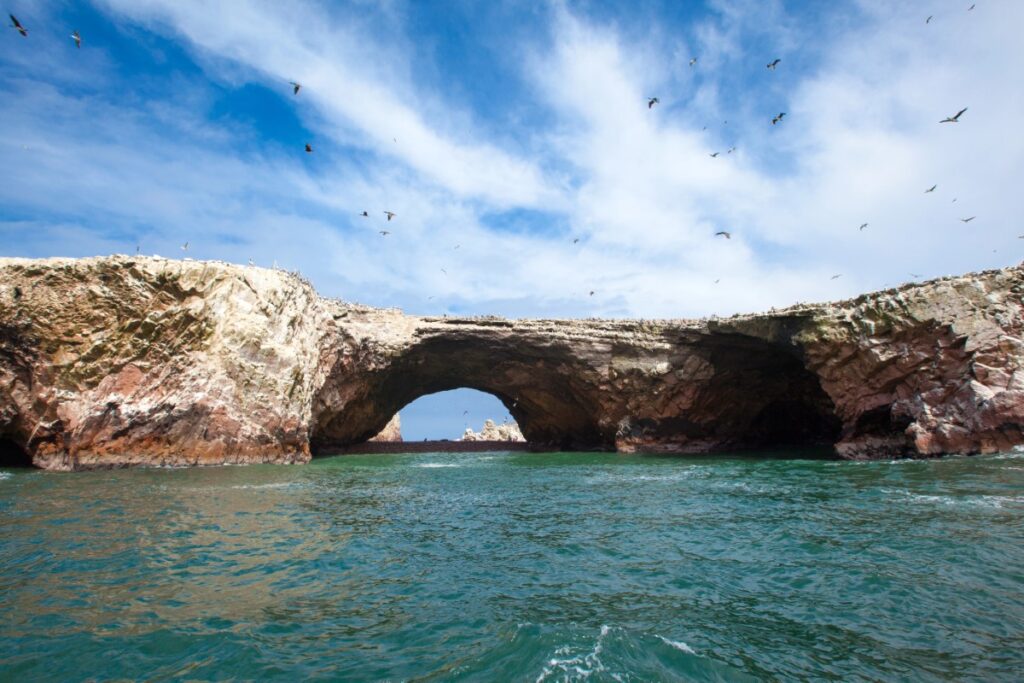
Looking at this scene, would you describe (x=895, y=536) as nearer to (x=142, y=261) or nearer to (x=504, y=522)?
(x=504, y=522)

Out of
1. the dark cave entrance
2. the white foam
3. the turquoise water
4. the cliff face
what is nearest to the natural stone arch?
the cliff face

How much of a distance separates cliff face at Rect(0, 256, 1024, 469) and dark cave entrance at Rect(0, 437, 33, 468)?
0.75 m

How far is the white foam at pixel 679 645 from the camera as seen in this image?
5.67 m

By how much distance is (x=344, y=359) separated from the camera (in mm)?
29359

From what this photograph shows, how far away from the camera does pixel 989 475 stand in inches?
566

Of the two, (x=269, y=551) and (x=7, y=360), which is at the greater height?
(x=7, y=360)

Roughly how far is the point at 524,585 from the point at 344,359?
23310mm

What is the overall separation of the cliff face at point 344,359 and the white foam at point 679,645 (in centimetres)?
1847

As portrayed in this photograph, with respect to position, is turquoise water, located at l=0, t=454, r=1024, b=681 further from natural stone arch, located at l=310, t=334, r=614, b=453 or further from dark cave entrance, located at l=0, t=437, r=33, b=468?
natural stone arch, located at l=310, t=334, r=614, b=453

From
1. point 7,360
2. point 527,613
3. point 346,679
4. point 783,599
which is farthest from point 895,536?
point 7,360

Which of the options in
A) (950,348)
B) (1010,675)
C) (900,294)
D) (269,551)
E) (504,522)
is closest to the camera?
(1010,675)

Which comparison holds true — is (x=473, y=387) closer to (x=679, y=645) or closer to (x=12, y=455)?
(x=12, y=455)

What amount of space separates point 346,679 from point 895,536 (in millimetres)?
8862

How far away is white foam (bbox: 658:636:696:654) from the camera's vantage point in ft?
18.6
